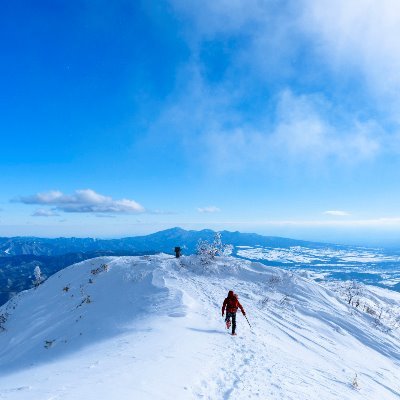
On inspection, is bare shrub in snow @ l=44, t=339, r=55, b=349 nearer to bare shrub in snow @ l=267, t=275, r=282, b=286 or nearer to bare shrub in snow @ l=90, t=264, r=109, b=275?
bare shrub in snow @ l=90, t=264, r=109, b=275

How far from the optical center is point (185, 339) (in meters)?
13.6

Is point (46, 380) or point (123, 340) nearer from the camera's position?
point (46, 380)

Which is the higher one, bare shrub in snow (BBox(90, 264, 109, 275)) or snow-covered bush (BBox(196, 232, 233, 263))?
snow-covered bush (BBox(196, 232, 233, 263))

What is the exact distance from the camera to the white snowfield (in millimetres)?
9109

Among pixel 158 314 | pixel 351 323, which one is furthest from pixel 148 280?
pixel 351 323

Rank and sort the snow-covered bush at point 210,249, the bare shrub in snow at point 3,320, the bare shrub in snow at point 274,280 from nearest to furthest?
the bare shrub in snow at point 3,320, the bare shrub in snow at point 274,280, the snow-covered bush at point 210,249

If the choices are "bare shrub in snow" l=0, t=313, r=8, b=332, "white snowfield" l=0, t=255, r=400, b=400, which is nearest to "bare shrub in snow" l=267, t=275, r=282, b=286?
"white snowfield" l=0, t=255, r=400, b=400

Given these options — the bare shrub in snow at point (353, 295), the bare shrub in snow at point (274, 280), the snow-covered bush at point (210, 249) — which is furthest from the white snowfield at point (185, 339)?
the bare shrub in snow at point (353, 295)

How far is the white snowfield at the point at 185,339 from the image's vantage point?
9.11m

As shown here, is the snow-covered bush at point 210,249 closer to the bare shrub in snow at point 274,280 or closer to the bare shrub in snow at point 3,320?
the bare shrub in snow at point 274,280

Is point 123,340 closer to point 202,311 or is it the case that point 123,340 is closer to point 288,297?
point 202,311

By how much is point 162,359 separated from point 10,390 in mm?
4553

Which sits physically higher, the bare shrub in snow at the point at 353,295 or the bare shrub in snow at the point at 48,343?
the bare shrub in snow at the point at 353,295

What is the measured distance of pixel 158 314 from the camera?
18.1 meters
